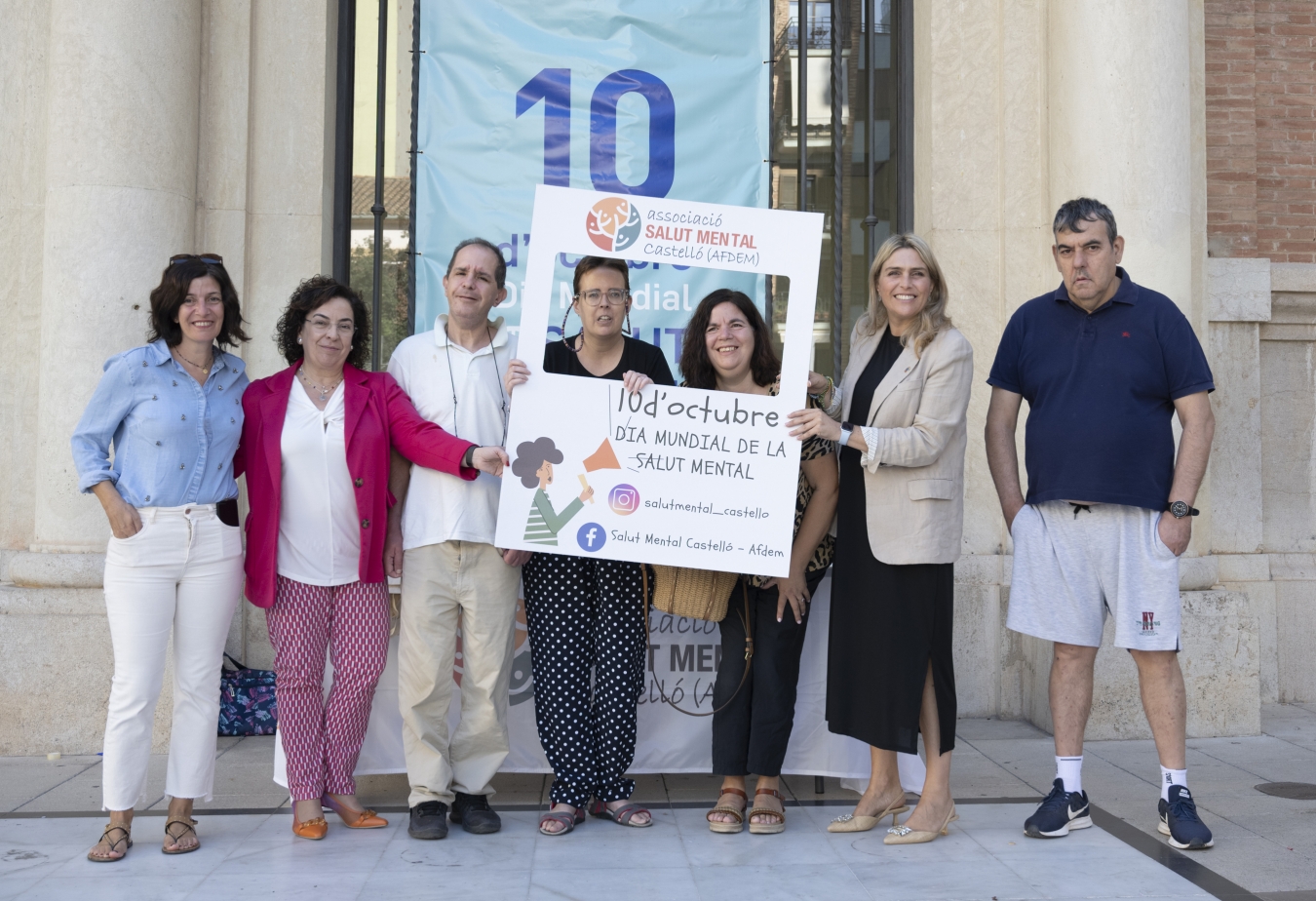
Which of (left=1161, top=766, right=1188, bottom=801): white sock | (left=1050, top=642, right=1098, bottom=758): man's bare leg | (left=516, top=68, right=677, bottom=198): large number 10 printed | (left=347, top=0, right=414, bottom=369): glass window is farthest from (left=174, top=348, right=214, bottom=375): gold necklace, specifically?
(left=1161, top=766, right=1188, bottom=801): white sock

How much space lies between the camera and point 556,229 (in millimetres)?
4051

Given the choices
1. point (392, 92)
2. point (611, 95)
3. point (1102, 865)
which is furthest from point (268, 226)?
point (1102, 865)

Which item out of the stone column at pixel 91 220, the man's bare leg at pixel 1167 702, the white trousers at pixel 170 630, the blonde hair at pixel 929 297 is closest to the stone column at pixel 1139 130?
the blonde hair at pixel 929 297

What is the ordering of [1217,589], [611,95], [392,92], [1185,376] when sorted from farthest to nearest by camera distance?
[392,92] < [611,95] < [1217,589] < [1185,376]

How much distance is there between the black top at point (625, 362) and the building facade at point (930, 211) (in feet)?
8.65

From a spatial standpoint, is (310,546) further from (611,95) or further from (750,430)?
(611,95)

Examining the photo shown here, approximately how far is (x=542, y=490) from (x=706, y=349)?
2.59 ft

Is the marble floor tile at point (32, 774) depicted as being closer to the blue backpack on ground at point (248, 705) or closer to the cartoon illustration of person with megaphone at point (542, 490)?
the blue backpack on ground at point (248, 705)

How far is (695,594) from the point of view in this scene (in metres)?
4.14

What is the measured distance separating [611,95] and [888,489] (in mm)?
3414

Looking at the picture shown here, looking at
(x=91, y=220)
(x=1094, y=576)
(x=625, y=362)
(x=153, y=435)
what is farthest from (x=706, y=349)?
(x=91, y=220)

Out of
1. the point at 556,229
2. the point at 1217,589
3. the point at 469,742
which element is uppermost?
the point at 556,229

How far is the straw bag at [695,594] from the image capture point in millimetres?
4141

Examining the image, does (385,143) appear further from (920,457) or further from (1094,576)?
(1094,576)
